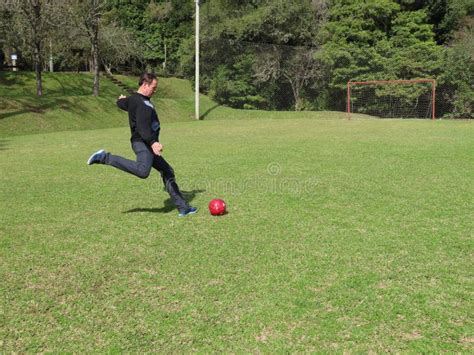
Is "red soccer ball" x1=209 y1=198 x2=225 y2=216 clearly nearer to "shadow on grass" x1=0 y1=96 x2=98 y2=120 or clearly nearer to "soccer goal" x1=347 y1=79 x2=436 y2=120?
"shadow on grass" x1=0 y1=96 x2=98 y2=120

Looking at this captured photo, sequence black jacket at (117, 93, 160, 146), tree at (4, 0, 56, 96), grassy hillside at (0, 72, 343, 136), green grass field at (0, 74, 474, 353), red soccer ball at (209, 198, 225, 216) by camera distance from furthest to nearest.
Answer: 1. tree at (4, 0, 56, 96)
2. grassy hillside at (0, 72, 343, 136)
3. red soccer ball at (209, 198, 225, 216)
4. black jacket at (117, 93, 160, 146)
5. green grass field at (0, 74, 474, 353)

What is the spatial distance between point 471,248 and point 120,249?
3.61 meters

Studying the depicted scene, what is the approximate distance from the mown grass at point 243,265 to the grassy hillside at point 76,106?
15.4m

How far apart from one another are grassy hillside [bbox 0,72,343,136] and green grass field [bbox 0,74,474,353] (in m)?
15.1

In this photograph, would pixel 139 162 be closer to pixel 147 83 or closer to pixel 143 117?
pixel 143 117

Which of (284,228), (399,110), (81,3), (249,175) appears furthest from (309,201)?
(81,3)

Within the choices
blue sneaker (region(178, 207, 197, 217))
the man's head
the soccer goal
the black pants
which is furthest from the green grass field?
the soccer goal

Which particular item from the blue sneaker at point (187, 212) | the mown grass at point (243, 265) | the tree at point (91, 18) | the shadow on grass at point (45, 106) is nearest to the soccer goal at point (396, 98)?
the tree at point (91, 18)

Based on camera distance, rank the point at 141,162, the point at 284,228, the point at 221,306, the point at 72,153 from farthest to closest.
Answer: the point at 72,153 < the point at 141,162 < the point at 284,228 < the point at 221,306

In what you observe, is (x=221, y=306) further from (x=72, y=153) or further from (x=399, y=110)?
(x=399, y=110)

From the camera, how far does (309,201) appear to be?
6.48 metres

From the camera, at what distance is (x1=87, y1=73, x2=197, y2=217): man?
5488 mm

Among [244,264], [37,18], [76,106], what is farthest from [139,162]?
[37,18]

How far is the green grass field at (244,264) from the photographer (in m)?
2.89
